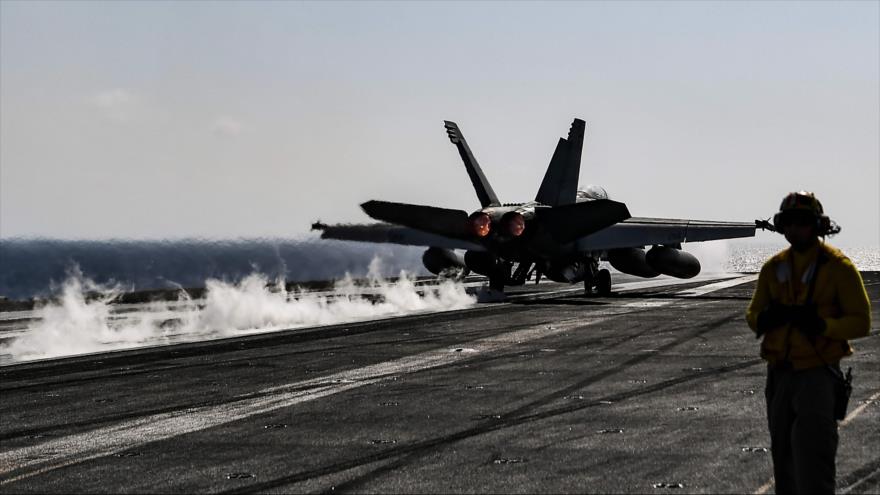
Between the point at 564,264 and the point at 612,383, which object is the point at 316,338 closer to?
the point at 612,383

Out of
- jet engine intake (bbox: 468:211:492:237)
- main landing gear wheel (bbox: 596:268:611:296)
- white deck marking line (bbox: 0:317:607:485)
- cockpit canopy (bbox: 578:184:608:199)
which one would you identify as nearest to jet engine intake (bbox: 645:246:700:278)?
main landing gear wheel (bbox: 596:268:611:296)

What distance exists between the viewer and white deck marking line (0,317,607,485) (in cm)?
1156

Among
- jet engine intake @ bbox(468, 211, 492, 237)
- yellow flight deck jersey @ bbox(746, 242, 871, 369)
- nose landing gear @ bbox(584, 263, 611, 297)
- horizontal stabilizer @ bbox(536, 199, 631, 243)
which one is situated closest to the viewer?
yellow flight deck jersey @ bbox(746, 242, 871, 369)

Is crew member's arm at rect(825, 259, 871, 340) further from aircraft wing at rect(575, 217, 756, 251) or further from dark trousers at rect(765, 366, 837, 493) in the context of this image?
aircraft wing at rect(575, 217, 756, 251)

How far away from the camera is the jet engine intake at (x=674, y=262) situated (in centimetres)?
4072

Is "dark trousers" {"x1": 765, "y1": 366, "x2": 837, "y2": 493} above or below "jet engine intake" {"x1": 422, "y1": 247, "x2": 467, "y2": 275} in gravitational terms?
below

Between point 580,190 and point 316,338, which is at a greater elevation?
point 580,190

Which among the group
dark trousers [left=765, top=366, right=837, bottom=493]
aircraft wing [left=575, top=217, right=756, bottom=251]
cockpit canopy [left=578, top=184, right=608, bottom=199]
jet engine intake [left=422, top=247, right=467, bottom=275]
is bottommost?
dark trousers [left=765, top=366, right=837, bottom=493]

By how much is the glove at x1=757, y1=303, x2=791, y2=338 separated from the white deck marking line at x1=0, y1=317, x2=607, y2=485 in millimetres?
7241

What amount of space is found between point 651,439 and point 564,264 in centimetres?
2806

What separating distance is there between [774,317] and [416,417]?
282 inches

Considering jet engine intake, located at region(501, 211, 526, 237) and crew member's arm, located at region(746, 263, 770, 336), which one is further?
jet engine intake, located at region(501, 211, 526, 237)

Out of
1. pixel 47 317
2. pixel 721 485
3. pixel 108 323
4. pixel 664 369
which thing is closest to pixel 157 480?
pixel 721 485

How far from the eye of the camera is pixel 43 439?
1295 cm
